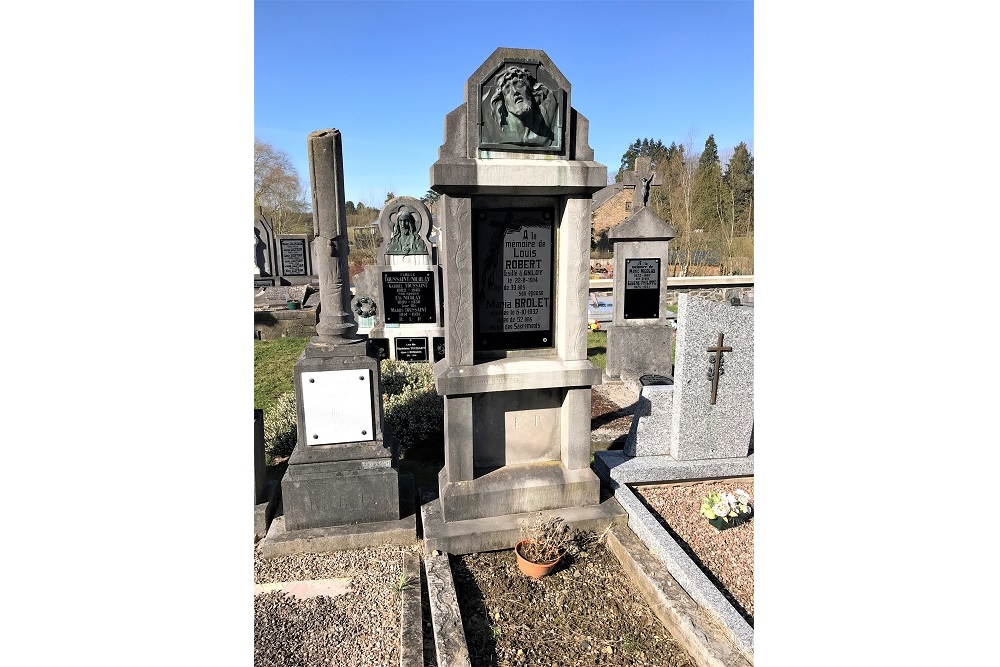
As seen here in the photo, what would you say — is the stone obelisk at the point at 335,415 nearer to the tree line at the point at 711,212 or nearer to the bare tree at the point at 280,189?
the tree line at the point at 711,212

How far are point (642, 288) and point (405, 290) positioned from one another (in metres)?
4.44

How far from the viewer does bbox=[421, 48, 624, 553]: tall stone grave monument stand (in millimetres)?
3645

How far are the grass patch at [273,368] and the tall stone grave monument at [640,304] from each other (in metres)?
5.33

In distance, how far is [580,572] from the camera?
12.2ft

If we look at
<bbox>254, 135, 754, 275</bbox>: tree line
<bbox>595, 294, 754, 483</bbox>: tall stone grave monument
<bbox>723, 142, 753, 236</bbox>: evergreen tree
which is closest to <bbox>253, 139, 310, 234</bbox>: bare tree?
<bbox>254, 135, 754, 275</bbox>: tree line

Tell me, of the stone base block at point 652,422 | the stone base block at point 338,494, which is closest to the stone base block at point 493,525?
the stone base block at point 338,494

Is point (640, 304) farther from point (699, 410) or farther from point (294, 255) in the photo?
point (294, 255)

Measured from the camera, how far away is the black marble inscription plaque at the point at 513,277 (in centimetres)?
402

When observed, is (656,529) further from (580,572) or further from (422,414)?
(422,414)

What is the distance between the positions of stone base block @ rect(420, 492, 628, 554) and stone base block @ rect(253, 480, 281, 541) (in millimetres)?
1314

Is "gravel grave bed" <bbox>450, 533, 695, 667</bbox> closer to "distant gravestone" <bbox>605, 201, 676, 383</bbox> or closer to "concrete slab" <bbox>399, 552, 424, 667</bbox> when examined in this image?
"concrete slab" <bbox>399, 552, 424, 667</bbox>

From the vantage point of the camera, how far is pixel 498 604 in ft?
11.1

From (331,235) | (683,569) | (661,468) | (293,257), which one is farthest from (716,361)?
(293,257)

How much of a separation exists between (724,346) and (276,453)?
5030 millimetres
